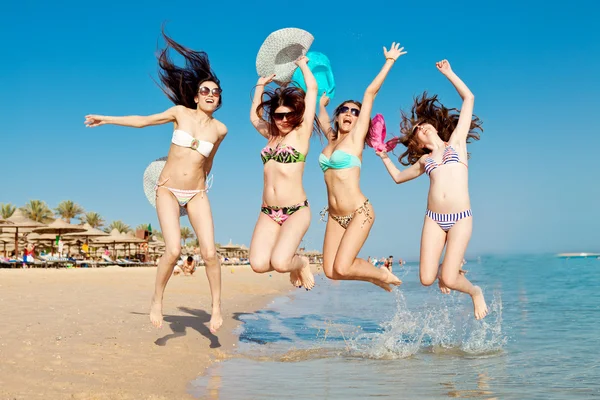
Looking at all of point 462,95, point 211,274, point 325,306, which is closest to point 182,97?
point 211,274

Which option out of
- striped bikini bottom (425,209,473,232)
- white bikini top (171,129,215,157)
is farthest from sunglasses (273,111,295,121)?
striped bikini bottom (425,209,473,232)

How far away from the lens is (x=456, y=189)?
288 inches

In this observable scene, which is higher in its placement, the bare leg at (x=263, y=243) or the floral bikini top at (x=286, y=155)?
the floral bikini top at (x=286, y=155)

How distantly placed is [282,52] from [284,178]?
1886 mm

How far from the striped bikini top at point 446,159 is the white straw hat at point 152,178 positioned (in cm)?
329

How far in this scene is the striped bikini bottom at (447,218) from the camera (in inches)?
286

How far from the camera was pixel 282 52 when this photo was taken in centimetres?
822

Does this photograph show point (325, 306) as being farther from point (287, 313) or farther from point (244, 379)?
point (244, 379)

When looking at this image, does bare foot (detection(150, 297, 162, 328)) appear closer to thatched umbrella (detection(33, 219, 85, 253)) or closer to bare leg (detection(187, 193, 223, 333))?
bare leg (detection(187, 193, 223, 333))

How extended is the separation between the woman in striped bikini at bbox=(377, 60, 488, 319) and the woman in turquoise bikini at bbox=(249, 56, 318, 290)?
1541 mm

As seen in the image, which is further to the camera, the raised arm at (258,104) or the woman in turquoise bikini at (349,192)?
the raised arm at (258,104)

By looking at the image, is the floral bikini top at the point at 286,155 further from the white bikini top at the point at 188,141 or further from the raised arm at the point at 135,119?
the raised arm at the point at 135,119

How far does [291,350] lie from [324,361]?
1.19 meters

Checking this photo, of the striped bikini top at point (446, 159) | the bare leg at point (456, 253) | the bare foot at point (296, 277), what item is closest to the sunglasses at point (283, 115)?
the striped bikini top at point (446, 159)
